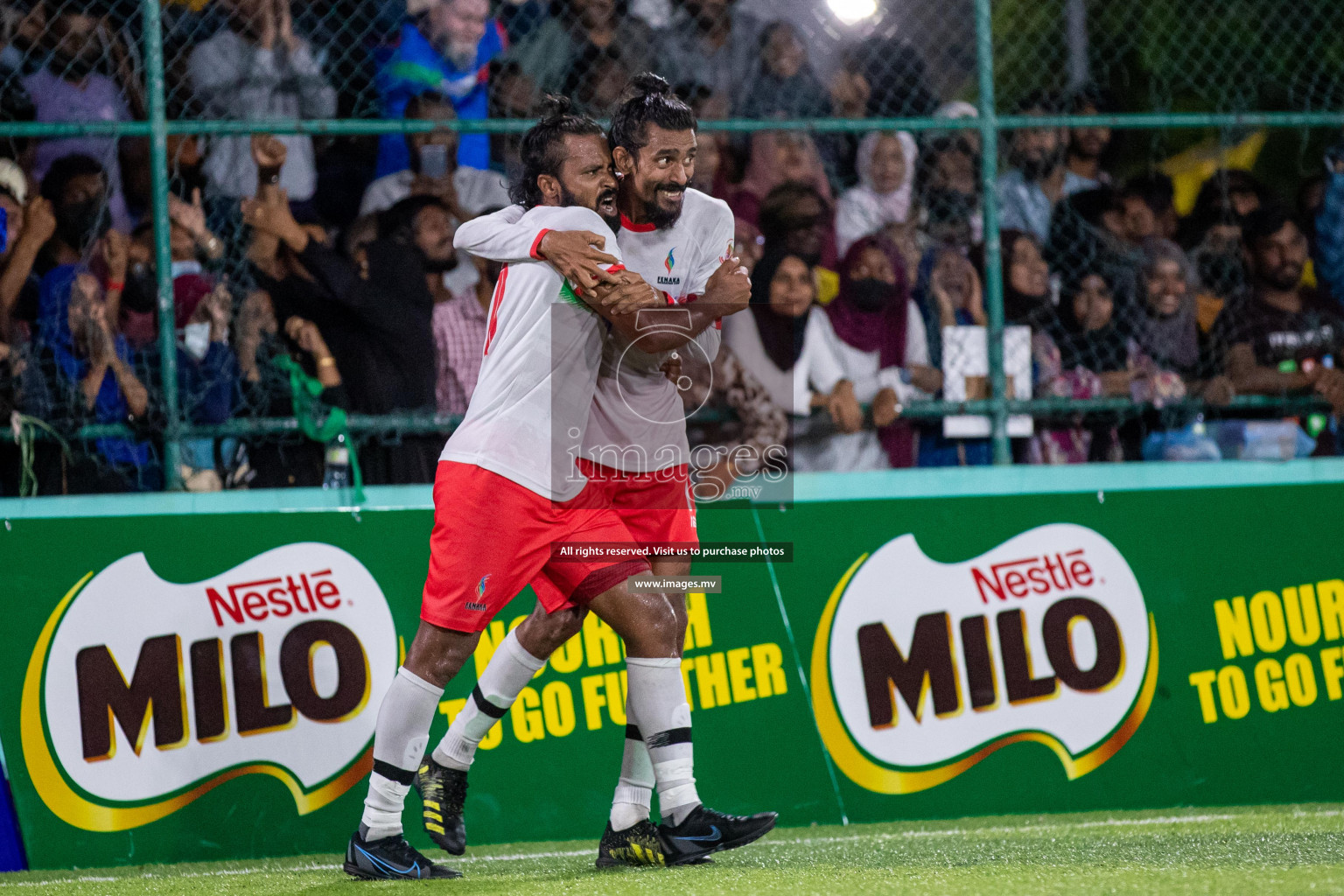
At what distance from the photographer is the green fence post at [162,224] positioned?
4.89 metres

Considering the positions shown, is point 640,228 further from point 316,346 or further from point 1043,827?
point 1043,827

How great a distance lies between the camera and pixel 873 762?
458 cm

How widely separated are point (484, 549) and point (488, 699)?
1.70ft

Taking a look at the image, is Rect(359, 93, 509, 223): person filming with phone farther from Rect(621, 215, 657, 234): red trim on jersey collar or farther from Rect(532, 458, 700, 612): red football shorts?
Rect(532, 458, 700, 612): red football shorts

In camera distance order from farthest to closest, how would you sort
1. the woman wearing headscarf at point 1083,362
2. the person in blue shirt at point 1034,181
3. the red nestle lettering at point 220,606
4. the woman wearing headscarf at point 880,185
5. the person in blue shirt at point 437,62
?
the person in blue shirt at point 1034,181 < the woman wearing headscarf at point 880,185 < the person in blue shirt at point 437,62 < the woman wearing headscarf at point 1083,362 < the red nestle lettering at point 220,606

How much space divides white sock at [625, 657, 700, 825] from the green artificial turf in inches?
7.8

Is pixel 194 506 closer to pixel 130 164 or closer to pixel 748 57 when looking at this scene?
pixel 130 164

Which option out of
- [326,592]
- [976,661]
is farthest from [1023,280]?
[326,592]

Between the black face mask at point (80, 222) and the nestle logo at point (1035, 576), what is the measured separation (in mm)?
3447

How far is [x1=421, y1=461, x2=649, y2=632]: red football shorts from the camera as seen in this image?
11.6 ft

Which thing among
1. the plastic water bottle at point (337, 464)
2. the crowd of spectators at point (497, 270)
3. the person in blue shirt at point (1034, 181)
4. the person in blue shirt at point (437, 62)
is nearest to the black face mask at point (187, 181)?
the crowd of spectators at point (497, 270)

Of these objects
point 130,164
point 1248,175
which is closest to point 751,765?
point 130,164

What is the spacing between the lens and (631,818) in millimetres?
3764

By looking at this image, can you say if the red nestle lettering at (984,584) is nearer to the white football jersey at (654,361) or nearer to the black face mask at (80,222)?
the white football jersey at (654,361)
